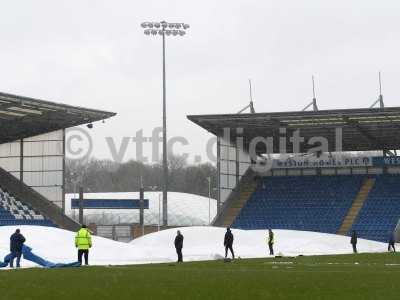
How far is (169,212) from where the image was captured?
4038 inches

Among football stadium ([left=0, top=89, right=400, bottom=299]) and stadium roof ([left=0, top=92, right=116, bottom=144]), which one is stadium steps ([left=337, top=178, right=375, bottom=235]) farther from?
stadium roof ([left=0, top=92, right=116, bottom=144])

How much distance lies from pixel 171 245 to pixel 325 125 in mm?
20480

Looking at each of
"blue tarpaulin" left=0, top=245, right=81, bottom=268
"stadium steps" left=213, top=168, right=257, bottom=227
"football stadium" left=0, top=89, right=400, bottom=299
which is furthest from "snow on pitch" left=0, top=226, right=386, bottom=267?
"stadium steps" left=213, top=168, right=257, bottom=227

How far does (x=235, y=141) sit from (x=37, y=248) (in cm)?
3559

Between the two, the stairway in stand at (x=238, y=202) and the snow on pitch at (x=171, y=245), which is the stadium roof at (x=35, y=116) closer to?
the snow on pitch at (x=171, y=245)

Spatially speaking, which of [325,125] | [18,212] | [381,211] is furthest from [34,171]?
[381,211]

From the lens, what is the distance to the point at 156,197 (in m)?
106

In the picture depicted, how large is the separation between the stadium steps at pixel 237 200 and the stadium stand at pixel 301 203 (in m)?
0.47

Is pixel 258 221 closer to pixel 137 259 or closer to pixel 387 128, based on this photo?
pixel 387 128

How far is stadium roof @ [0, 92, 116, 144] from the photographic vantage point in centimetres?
6242

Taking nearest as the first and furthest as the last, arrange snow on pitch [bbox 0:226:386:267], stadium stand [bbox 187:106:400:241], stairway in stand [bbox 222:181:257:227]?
1. snow on pitch [bbox 0:226:386:267]
2. stadium stand [bbox 187:106:400:241]
3. stairway in stand [bbox 222:181:257:227]

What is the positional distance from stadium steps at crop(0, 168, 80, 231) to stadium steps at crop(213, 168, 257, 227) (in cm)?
1171

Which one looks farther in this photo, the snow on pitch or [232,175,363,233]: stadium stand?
[232,175,363,233]: stadium stand

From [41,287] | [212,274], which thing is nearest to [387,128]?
[212,274]
